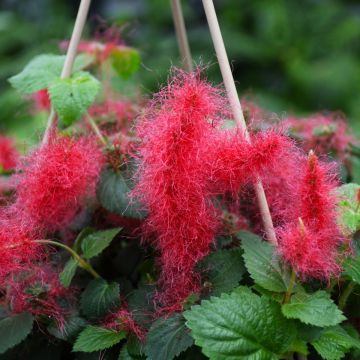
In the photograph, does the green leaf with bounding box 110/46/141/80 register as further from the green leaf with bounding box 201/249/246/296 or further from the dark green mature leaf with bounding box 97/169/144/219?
the green leaf with bounding box 201/249/246/296

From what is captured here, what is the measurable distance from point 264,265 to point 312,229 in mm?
69

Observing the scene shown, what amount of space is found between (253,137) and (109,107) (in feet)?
1.29

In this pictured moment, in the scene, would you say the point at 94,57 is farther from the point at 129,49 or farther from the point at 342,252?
the point at 342,252

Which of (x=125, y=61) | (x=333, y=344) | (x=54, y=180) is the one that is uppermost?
(x=125, y=61)

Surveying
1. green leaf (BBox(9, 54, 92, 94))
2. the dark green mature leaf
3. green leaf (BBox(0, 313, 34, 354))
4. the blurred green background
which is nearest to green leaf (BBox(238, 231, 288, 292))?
the dark green mature leaf

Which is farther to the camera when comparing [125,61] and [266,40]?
[266,40]

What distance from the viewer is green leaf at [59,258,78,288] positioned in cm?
65

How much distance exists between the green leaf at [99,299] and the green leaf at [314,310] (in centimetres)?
19

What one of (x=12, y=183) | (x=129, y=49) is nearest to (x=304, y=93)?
(x=129, y=49)

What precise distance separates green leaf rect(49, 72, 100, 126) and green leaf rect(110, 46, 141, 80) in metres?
0.21

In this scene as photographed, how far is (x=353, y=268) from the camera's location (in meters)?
0.60

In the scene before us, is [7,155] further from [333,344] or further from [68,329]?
[333,344]

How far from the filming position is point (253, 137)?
1.97ft

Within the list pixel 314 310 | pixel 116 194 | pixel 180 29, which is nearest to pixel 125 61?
pixel 180 29
